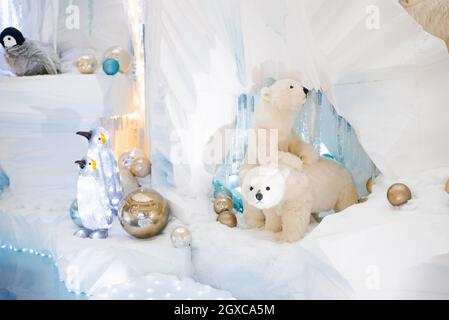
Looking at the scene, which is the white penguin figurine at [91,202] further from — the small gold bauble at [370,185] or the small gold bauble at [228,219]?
the small gold bauble at [370,185]

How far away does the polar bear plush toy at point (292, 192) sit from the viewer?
2141 mm

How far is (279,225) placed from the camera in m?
2.37

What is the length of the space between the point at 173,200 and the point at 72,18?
5.57 ft

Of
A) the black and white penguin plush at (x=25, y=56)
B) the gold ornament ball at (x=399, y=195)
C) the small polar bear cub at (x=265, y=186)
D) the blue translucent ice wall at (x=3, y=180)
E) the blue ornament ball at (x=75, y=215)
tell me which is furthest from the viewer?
the blue translucent ice wall at (x=3, y=180)

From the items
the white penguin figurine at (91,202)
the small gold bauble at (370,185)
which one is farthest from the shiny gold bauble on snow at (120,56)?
the small gold bauble at (370,185)

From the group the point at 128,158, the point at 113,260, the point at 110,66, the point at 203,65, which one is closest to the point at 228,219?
the point at 113,260

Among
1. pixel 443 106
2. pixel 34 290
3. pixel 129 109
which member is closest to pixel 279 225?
pixel 443 106

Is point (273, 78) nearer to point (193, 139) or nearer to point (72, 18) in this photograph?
point (193, 139)

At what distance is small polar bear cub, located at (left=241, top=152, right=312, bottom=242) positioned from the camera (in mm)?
2127

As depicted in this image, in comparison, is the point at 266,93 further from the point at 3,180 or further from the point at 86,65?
the point at 3,180

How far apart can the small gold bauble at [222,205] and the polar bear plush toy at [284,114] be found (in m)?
0.37

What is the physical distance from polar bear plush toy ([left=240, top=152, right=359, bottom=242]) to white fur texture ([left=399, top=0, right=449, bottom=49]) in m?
0.75

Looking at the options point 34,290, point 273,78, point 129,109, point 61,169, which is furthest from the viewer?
point 129,109

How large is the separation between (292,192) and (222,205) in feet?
1.62
